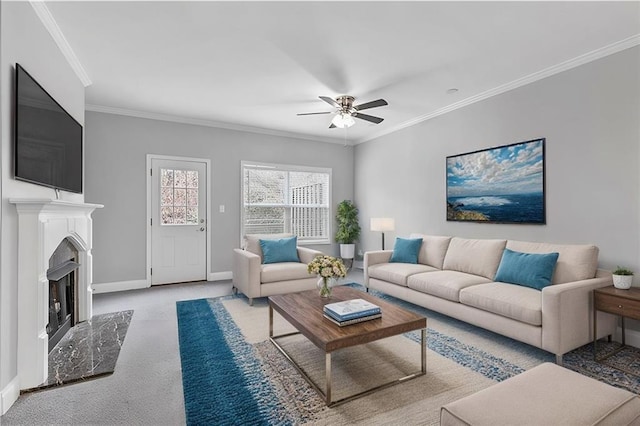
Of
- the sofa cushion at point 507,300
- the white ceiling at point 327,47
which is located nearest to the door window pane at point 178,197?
the white ceiling at point 327,47

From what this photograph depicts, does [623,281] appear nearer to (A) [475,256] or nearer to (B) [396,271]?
(A) [475,256]

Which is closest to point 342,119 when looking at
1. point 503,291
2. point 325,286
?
point 325,286

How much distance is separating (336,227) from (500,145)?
3.44 m

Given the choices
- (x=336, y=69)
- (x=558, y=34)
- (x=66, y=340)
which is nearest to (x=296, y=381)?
(x=66, y=340)

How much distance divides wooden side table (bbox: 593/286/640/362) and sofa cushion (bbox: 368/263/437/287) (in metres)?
1.64

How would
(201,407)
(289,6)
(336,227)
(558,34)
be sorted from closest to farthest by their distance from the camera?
(201,407) → (289,6) → (558,34) → (336,227)

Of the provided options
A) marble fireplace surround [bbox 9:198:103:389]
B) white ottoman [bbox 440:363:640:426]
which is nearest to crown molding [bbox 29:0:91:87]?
marble fireplace surround [bbox 9:198:103:389]

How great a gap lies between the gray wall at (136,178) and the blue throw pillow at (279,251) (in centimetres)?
134

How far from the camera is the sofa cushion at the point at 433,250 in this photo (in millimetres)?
4117

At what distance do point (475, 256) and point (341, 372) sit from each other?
7.27 feet

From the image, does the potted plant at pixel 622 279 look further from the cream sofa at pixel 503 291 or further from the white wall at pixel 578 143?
the white wall at pixel 578 143

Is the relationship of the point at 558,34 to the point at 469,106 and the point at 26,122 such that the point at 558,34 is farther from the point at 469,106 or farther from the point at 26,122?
the point at 26,122

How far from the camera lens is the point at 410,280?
3658 millimetres

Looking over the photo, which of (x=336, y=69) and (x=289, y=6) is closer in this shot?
(x=289, y=6)
